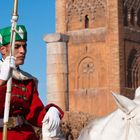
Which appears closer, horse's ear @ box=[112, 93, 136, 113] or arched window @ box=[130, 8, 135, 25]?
horse's ear @ box=[112, 93, 136, 113]

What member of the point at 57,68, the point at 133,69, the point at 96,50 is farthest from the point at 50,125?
the point at 133,69

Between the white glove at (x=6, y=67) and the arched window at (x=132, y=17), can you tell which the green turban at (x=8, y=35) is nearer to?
the white glove at (x=6, y=67)

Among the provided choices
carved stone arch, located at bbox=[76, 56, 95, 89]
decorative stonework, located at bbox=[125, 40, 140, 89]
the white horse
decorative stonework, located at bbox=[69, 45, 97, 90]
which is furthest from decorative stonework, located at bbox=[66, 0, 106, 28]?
the white horse

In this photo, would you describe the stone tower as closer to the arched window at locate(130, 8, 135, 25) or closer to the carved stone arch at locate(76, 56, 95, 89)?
the carved stone arch at locate(76, 56, 95, 89)

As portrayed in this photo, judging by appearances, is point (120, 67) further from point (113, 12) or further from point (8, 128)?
point (8, 128)

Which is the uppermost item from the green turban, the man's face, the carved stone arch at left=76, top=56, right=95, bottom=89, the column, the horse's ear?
the carved stone arch at left=76, top=56, right=95, bottom=89

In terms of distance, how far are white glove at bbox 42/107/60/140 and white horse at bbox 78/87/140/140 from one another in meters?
0.19

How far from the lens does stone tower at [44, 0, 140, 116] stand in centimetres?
3791

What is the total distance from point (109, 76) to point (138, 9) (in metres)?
5.11

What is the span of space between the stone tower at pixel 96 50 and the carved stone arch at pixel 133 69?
6cm

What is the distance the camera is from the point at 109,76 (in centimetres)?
3788

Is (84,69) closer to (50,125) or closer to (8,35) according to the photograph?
(8,35)

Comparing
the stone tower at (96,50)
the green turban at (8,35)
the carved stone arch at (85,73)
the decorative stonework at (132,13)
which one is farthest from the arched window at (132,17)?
the green turban at (8,35)

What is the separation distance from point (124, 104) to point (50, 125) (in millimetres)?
473
